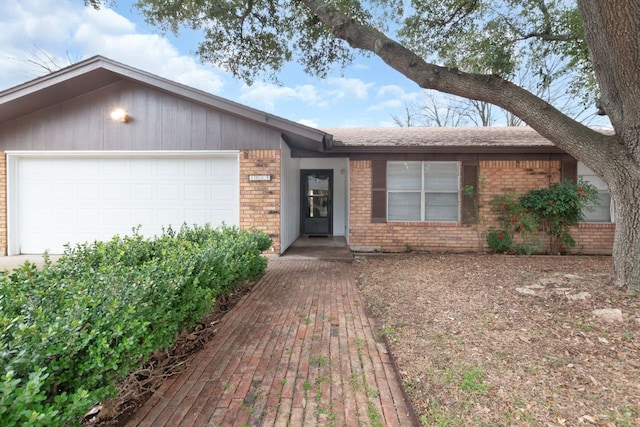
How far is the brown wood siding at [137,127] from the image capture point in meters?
6.92

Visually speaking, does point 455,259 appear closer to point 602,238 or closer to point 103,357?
point 602,238

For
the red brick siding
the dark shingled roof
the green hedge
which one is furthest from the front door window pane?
the red brick siding

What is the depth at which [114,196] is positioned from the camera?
285 inches

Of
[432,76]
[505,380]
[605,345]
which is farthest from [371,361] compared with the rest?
[432,76]

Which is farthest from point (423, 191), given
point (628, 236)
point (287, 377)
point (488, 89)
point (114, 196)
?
point (114, 196)

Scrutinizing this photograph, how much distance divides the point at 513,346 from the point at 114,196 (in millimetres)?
8346

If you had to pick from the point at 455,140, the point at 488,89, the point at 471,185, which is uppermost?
the point at 488,89

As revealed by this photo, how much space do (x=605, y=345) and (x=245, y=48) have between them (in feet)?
29.2

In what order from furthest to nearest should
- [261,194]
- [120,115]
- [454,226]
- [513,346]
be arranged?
[454,226], [261,194], [120,115], [513,346]

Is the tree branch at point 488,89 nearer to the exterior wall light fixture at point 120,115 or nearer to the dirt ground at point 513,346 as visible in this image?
the dirt ground at point 513,346

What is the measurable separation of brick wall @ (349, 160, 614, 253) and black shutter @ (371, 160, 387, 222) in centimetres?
12

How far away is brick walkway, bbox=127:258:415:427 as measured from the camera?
2025 mm

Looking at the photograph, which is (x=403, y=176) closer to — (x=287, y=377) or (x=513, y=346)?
(x=513, y=346)

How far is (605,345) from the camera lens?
2869 mm
